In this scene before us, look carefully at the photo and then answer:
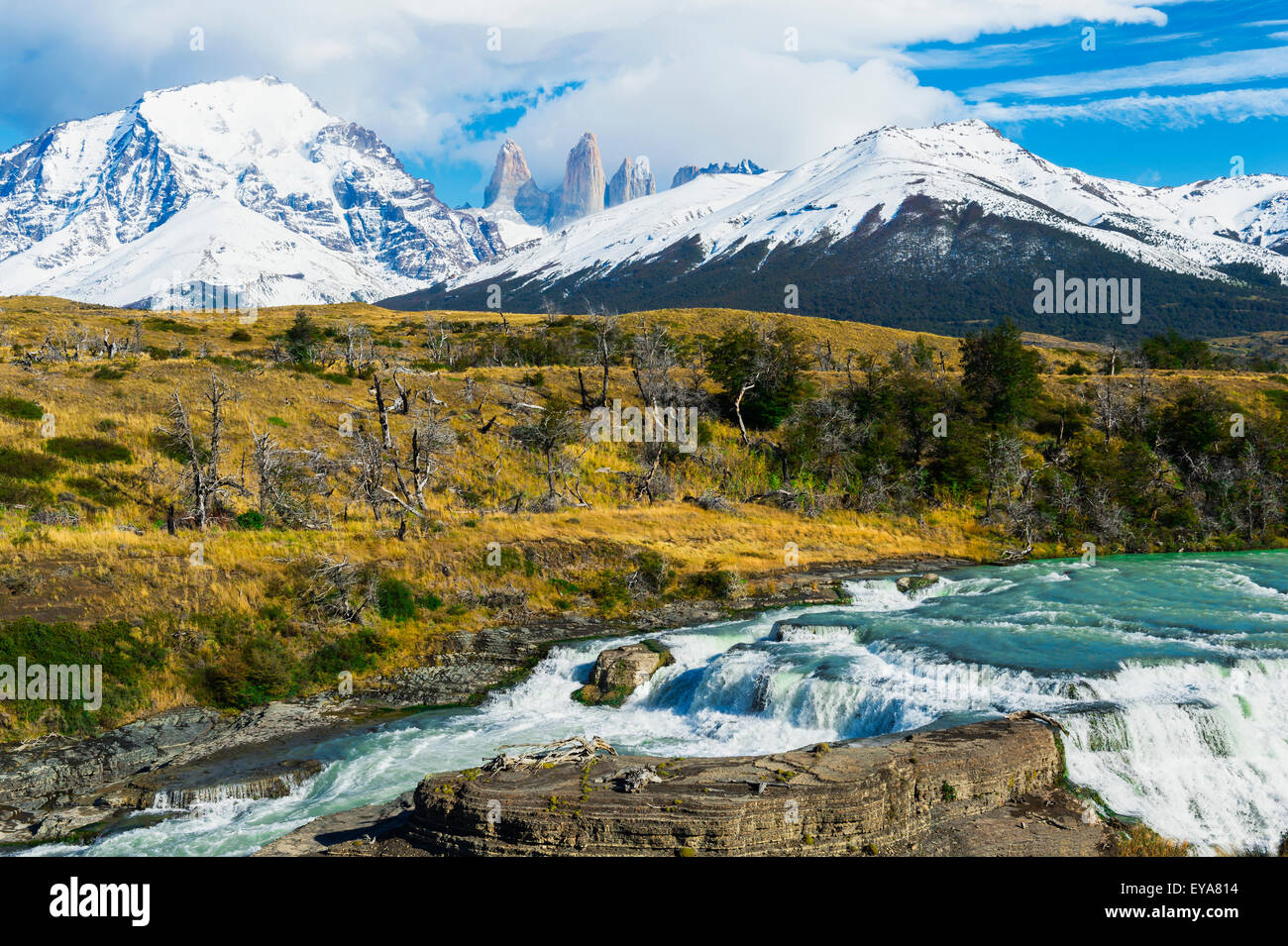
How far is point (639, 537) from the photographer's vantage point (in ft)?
127

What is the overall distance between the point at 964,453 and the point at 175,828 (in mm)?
44287

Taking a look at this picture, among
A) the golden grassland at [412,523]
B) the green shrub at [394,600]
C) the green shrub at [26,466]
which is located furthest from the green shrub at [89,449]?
the green shrub at [394,600]

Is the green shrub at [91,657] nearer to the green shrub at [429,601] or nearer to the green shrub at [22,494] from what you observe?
the green shrub at [429,601]

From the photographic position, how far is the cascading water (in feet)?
55.2

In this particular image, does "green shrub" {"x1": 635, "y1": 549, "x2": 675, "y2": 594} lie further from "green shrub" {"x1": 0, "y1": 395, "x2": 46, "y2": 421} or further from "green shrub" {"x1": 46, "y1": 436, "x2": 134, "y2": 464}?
"green shrub" {"x1": 0, "y1": 395, "x2": 46, "y2": 421}

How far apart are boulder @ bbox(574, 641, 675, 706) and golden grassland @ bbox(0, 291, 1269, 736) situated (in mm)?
6251

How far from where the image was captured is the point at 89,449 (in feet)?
128

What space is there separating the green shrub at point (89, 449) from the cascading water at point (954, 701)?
25694mm

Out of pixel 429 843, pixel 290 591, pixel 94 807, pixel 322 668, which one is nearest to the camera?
pixel 429 843

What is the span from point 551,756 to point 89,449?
34.5 m

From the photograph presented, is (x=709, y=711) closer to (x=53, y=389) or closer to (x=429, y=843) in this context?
(x=429, y=843)

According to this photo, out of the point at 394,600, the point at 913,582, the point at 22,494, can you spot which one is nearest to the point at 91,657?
the point at 394,600

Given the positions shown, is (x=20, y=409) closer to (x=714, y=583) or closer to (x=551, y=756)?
(x=714, y=583)
